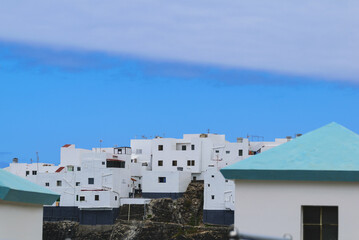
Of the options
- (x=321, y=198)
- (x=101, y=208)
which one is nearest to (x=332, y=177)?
(x=321, y=198)

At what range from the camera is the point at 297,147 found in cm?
994

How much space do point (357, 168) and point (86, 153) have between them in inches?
2872

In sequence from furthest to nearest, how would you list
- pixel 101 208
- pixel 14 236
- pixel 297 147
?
pixel 101 208 < pixel 14 236 < pixel 297 147

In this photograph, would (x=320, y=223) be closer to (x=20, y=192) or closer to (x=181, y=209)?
(x=20, y=192)

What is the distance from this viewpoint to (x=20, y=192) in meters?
11.0

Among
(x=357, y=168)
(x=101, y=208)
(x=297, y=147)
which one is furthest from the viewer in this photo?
(x=101, y=208)

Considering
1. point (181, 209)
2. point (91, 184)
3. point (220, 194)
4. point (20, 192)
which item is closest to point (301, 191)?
point (20, 192)

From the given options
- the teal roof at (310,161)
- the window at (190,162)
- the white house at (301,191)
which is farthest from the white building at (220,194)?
the white house at (301,191)

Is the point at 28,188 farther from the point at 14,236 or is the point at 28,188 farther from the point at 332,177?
the point at 332,177

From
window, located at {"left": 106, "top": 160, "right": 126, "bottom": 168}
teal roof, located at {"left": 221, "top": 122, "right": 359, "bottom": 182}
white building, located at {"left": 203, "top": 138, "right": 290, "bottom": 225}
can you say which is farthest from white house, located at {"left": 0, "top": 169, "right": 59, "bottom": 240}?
window, located at {"left": 106, "top": 160, "right": 126, "bottom": 168}

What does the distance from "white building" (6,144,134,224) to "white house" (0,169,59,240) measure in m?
67.1

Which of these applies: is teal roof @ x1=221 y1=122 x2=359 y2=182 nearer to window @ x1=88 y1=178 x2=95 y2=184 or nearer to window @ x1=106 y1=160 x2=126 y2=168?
window @ x1=106 y1=160 x2=126 y2=168

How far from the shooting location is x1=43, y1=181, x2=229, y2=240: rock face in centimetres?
7944

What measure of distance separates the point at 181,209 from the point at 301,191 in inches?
2862
